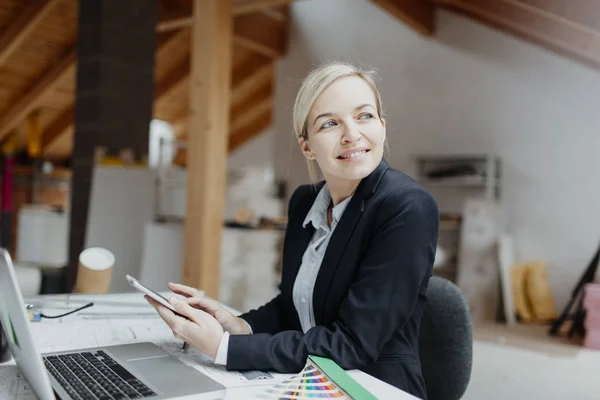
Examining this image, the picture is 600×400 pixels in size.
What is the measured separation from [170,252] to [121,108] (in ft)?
4.41

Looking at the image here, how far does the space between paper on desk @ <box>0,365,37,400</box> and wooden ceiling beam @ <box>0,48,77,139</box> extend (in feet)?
20.1

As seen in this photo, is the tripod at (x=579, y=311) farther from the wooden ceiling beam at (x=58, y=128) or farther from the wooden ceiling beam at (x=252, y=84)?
the wooden ceiling beam at (x=58, y=128)

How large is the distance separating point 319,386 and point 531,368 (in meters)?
3.01

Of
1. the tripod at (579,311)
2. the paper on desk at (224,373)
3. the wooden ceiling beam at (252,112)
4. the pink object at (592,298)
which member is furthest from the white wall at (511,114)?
the paper on desk at (224,373)

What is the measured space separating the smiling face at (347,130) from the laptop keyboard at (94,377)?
56 cm

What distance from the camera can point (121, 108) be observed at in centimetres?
470

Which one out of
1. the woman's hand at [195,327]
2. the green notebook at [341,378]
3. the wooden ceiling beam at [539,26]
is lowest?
the green notebook at [341,378]

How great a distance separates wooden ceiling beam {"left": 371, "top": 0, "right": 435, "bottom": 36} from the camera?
5305 millimetres

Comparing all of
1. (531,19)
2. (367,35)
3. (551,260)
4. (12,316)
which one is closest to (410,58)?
(367,35)

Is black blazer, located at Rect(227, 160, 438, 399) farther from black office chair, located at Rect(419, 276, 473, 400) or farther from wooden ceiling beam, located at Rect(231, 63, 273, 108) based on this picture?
wooden ceiling beam, located at Rect(231, 63, 273, 108)

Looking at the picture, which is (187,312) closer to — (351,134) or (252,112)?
(351,134)

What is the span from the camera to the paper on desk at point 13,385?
886 mm

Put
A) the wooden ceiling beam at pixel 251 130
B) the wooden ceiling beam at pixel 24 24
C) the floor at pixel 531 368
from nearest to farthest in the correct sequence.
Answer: the floor at pixel 531 368
the wooden ceiling beam at pixel 24 24
the wooden ceiling beam at pixel 251 130

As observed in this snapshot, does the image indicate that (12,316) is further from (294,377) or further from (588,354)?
(588,354)
